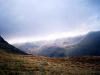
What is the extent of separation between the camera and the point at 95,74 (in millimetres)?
40906

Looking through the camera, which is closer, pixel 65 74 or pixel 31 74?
pixel 31 74

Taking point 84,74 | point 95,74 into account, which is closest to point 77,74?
point 84,74

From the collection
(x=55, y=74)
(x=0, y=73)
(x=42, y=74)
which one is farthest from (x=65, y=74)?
(x=0, y=73)

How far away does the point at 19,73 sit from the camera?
3331 centimetres

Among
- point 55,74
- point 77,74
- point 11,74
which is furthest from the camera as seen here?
point 77,74

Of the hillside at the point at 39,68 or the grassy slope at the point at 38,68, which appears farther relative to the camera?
the hillside at the point at 39,68

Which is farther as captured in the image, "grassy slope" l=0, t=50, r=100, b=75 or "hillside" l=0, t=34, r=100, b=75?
"hillside" l=0, t=34, r=100, b=75

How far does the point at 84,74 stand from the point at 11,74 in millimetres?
14342

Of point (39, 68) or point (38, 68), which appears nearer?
point (38, 68)

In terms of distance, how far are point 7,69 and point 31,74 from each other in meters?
5.60

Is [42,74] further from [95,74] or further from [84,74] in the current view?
[95,74]

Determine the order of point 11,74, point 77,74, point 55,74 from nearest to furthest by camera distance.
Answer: point 11,74 < point 55,74 < point 77,74

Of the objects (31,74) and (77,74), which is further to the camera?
(77,74)

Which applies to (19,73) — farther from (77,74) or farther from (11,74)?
(77,74)
